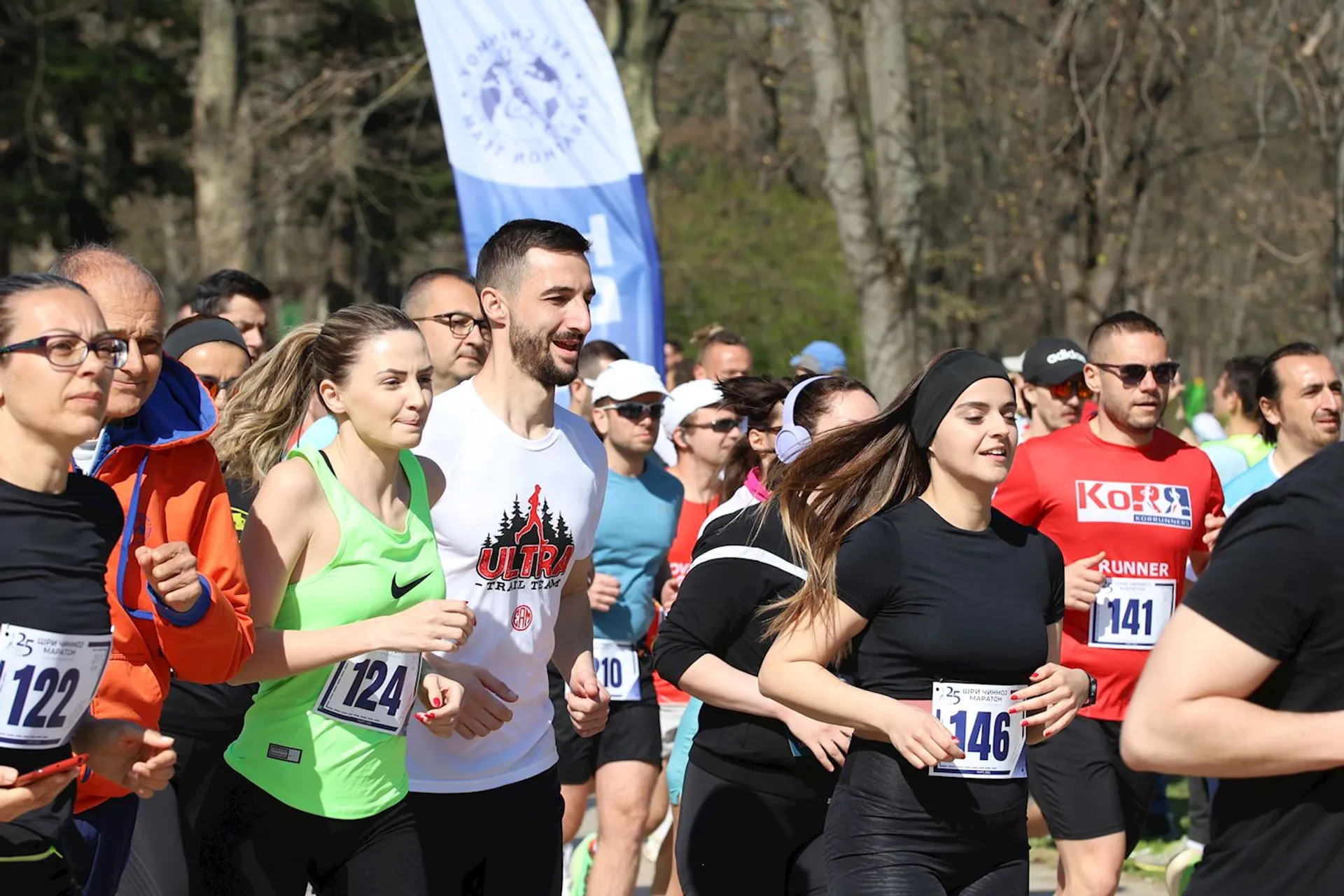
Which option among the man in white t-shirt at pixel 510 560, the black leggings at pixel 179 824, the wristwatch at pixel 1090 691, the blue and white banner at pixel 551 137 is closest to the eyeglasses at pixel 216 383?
the black leggings at pixel 179 824

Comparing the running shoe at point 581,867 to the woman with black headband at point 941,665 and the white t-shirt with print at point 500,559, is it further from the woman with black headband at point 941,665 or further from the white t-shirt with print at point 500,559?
the woman with black headband at point 941,665

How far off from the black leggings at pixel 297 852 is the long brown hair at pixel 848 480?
104 cm

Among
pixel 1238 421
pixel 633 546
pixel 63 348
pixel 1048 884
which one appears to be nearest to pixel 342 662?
pixel 63 348

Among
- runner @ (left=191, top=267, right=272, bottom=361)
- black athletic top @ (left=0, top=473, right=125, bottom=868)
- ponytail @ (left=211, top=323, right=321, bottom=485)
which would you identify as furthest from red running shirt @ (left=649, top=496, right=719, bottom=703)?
black athletic top @ (left=0, top=473, right=125, bottom=868)

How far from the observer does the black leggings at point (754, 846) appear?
4621mm

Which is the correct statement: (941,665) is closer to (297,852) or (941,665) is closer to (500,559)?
(500,559)

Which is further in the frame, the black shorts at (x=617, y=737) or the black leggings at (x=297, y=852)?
the black shorts at (x=617, y=737)

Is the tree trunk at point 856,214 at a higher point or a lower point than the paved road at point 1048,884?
higher

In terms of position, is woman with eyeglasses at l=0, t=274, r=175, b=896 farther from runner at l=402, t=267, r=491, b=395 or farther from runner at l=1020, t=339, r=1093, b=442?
runner at l=1020, t=339, r=1093, b=442

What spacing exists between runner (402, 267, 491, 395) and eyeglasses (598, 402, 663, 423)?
35.4 inches

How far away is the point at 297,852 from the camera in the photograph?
3.86 metres

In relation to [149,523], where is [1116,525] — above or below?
below

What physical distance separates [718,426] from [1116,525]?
5.92 ft

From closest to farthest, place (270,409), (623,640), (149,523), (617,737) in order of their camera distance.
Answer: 1. (149,523)
2. (270,409)
3. (617,737)
4. (623,640)
